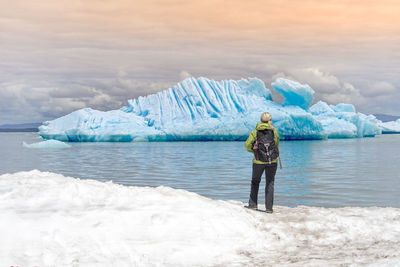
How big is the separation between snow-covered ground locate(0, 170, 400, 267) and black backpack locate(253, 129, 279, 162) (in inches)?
35.2

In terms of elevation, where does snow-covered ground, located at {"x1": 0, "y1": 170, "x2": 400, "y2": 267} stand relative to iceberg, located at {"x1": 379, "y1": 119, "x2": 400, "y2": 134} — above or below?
below

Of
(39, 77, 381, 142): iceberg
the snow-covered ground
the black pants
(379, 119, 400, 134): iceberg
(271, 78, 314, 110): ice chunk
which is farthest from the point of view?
(379, 119, 400, 134): iceberg

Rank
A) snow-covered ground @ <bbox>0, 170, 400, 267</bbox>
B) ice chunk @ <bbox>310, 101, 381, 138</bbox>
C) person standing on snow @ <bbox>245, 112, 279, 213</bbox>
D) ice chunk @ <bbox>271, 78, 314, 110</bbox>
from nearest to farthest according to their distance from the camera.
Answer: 1. snow-covered ground @ <bbox>0, 170, 400, 267</bbox>
2. person standing on snow @ <bbox>245, 112, 279, 213</bbox>
3. ice chunk @ <bbox>271, 78, 314, 110</bbox>
4. ice chunk @ <bbox>310, 101, 381, 138</bbox>

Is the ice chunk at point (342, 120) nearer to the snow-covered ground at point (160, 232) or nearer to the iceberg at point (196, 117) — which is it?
the iceberg at point (196, 117)

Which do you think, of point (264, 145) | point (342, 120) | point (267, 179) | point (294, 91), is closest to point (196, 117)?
point (294, 91)

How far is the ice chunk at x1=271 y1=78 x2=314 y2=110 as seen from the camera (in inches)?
1962

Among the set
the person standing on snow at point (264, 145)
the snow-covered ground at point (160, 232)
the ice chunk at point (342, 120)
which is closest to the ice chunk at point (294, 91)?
the ice chunk at point (342, 120)

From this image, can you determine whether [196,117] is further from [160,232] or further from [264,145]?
[160,232]

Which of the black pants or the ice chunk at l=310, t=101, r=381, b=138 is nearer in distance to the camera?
the black pants

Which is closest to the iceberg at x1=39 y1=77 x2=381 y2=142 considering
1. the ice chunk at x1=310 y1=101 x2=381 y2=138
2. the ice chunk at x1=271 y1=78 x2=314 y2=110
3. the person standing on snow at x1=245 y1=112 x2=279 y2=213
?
the ice chunk at x1=271 y1=78 x2=314 y2=110

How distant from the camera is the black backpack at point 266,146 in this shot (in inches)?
257

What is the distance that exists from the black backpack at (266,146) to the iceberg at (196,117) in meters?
41.4

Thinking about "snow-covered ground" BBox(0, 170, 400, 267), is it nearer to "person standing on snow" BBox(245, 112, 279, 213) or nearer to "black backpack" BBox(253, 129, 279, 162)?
"person standing on snow" BBox(245, 112, 279, 213)

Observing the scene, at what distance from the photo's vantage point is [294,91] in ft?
164
